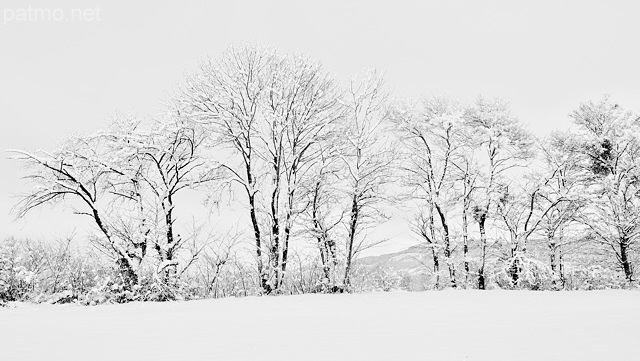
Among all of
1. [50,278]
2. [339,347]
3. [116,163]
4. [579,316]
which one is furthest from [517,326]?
[50,278]

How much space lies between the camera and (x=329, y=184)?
1758cm

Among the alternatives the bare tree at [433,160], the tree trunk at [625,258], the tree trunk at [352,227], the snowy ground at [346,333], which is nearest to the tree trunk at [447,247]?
the bare tree at [433,160]

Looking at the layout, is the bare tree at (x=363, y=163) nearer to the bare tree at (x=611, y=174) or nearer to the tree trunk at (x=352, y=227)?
the tree trunk at (x=352, y=227)

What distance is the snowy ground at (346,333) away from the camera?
470 cm

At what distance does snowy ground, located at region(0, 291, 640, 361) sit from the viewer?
185 inches

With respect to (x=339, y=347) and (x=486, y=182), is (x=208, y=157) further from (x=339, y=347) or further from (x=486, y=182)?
(x=339, y=347)

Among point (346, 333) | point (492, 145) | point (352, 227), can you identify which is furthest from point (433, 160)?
point (346, 333)

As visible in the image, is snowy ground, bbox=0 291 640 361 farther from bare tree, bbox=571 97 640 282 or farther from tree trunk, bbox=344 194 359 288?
bare tree, bbox=571 97 640 282

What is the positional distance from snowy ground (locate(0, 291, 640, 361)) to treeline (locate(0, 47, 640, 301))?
20.6 feet

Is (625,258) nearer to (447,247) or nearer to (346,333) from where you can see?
(447,247)

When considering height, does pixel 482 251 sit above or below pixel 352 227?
below

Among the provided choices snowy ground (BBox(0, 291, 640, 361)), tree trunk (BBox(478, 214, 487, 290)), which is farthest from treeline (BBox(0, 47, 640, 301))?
snowy ground (BBox(0, 291, 640, 361))

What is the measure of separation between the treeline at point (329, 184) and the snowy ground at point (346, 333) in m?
6.29

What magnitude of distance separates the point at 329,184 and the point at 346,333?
38.3ft
